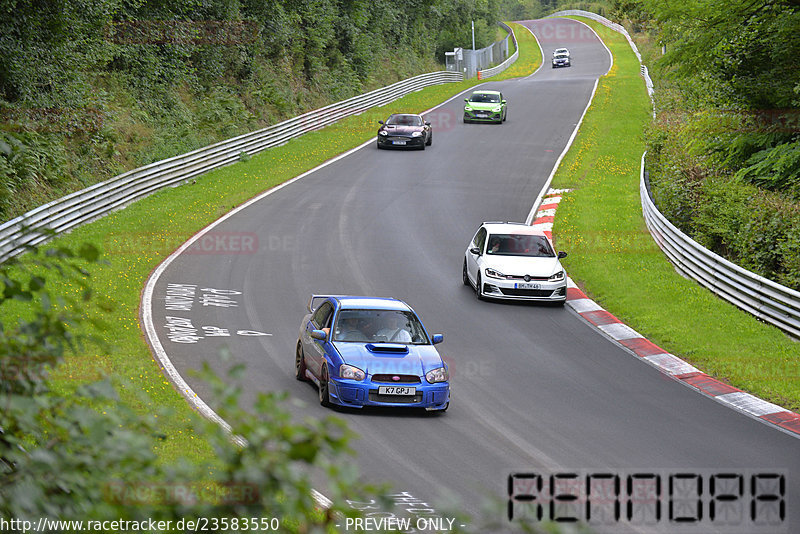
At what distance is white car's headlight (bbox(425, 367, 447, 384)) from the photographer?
13359mm

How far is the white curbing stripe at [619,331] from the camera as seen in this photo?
1847 centimetres

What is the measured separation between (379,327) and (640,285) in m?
9.73

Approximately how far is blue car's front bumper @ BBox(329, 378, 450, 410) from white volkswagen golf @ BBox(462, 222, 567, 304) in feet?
25.9

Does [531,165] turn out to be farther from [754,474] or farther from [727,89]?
[754,474]

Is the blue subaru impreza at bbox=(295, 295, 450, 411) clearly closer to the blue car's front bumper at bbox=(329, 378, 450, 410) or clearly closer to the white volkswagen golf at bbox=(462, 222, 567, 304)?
the blue car's front bumper at bbox=(329, 378, 450, 410)

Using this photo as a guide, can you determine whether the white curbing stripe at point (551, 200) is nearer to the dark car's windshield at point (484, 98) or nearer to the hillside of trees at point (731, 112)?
the hillside of trees at point (731, 112)

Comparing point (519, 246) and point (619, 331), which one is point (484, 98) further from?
point (619, 331)

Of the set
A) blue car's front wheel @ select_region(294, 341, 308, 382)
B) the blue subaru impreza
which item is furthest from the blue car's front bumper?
blue car's front wheel @ select_region(294, 341, 308, 382)

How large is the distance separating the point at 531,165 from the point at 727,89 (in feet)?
40.6

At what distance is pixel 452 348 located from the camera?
674 inches

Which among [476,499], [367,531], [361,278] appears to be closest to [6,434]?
[367,531]

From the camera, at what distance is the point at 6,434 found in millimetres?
4539

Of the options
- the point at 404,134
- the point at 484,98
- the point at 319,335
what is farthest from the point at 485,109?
the point at 319,335

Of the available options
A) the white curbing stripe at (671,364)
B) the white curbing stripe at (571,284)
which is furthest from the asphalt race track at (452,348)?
the white curbing stripe at (571,284)
